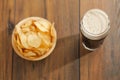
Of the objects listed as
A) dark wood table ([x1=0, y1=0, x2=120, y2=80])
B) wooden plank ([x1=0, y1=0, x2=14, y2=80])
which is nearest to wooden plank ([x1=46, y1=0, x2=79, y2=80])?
dark wood table ([x1=0, y1=0, x2=120, y2=80])

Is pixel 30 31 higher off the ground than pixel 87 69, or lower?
higher

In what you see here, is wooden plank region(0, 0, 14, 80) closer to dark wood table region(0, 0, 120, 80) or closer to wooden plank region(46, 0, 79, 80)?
dark wood table region(0, 0, 120, 80)

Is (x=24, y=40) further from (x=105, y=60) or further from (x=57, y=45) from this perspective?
(x=105, y=60)

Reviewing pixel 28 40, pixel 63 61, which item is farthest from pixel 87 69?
pixel 28 40

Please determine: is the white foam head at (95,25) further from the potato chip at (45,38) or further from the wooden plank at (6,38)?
the wooden plank at (6,38)

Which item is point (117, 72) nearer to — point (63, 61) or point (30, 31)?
point (63, 61)

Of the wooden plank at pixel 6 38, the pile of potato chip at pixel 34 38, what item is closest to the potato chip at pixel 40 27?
the pile of potato chip at pixel 34 38

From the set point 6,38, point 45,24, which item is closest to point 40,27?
point 45,24
